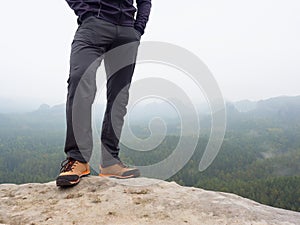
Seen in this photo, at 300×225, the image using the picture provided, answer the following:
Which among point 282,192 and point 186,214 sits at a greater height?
point 186,214

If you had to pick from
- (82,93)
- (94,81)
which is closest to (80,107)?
(82,93)

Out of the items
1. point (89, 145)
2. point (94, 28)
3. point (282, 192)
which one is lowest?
point (282, 192)

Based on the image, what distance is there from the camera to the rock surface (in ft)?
6.21

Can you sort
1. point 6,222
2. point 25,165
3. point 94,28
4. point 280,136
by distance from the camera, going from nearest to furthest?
point 6,222
point 94,28
point 25,165
point 280,136

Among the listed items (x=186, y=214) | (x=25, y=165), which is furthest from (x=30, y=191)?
(x=25, y=165)

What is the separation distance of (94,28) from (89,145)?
3.30 ft

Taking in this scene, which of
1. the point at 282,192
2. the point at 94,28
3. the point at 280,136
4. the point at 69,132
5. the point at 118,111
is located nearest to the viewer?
the point at 69,132

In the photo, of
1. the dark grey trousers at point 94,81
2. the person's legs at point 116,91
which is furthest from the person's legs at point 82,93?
the person's legs at point 116,91

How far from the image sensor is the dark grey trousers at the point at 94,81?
7.76ft

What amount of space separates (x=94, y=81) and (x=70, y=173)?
0.79 meters

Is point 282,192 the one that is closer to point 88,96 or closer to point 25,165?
point 88,96

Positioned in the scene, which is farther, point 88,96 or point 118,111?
point 118,111

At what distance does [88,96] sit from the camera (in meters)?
2.40

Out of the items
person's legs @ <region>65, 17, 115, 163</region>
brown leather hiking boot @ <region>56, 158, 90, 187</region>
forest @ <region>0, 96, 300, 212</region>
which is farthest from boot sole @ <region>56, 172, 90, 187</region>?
forest @ <region>0, 96, 300, 212</region>
